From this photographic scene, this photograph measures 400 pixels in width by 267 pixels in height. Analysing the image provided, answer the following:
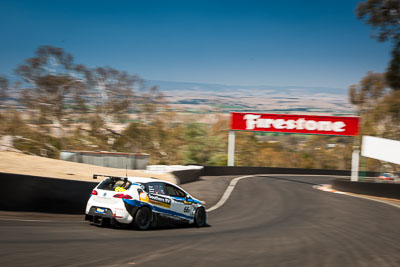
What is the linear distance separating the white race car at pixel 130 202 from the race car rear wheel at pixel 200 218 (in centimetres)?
96

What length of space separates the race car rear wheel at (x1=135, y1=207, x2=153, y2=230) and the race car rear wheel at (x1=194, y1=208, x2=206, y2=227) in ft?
6.48

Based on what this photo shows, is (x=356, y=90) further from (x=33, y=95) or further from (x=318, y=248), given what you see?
(x=318, y=248)

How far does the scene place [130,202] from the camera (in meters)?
11.0

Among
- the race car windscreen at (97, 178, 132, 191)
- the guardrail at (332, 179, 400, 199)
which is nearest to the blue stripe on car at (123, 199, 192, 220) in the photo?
the race car windscreen at (97, 178, 132, 191)

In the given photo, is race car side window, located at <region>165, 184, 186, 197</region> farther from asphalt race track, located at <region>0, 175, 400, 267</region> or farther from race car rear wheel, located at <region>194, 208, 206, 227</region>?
asphalt race track, located at <region>0, 175, 400, 267</region>

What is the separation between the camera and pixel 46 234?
917cm

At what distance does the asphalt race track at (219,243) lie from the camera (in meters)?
7.46

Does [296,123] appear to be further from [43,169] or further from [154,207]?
[154,207]

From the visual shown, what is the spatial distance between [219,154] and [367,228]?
161 ft

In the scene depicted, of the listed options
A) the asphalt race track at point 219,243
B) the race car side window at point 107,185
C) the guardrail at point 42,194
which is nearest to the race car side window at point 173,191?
the asphalt race track at point 219,243

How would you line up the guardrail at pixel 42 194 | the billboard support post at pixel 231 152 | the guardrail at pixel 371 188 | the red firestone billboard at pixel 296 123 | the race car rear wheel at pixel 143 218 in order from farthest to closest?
1. the billboard support post at pixel 231 152
2. the red firestone billboard at pixel 296 123
3. the guardrail at pixel 371 188
4. the guardrail at pixel 42 194
5. the race car rear wheel at pixel 143 218

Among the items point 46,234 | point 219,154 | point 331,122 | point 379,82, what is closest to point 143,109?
point 219,154

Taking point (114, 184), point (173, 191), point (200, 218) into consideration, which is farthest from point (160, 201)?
point (200, 218)

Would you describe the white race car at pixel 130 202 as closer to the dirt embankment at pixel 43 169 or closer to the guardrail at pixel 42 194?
the guardrail at pixel 42 194
